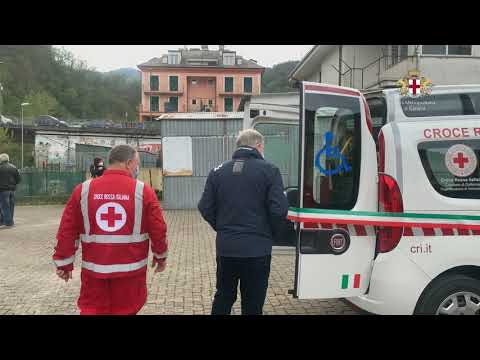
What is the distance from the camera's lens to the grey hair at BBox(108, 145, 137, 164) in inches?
137

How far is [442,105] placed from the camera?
4.08 m

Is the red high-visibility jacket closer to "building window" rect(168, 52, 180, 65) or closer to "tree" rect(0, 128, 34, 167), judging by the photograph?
"tree" rect(0, 128, 34, 167)

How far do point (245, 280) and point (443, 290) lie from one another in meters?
1.61

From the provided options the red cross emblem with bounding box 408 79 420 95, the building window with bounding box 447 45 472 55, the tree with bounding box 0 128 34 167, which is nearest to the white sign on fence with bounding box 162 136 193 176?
the building window with bounding box 447 45 472 55

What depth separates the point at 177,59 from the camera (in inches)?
3019

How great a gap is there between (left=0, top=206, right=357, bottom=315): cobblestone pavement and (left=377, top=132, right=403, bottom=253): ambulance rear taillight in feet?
5.63

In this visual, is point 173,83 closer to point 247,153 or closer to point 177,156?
point 177,156

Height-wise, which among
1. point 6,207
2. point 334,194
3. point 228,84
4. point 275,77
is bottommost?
point 6,207

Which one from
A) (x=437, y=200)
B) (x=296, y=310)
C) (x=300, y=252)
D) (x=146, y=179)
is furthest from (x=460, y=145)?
(x=146, y=179)

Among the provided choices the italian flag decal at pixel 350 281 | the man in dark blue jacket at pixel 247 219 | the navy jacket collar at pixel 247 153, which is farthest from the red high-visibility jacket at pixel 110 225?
the italian flag decal at pixel 350 281

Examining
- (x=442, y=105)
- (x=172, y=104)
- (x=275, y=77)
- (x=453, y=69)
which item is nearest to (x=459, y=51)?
(x=453, y=69)

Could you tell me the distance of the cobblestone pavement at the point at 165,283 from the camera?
5.57 meters

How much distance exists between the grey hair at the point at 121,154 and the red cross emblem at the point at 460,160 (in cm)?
264

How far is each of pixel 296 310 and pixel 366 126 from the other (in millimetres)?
2507
